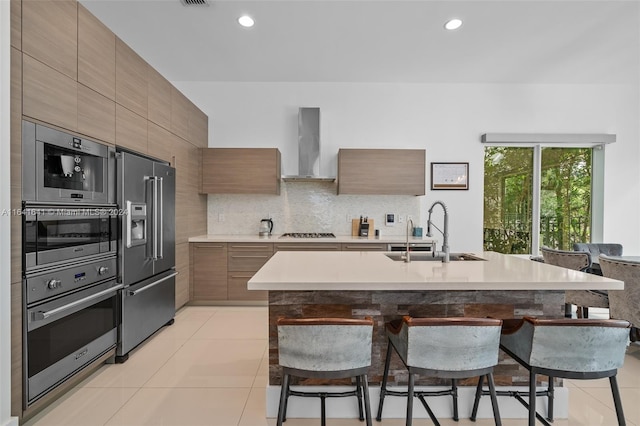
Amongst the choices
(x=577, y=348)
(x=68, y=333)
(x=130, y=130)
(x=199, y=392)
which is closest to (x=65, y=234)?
(x=68, y=333)

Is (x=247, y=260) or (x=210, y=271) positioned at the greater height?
(x=247, y=260)

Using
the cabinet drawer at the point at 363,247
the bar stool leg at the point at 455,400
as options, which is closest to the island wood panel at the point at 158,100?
the cabinet drawer at the point at 363,247

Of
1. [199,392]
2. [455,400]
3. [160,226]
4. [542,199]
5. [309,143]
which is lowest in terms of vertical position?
Answer: [199,392]

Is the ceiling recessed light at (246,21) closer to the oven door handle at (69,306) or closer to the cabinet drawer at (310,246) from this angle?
the cabinet drawer at (310,246)

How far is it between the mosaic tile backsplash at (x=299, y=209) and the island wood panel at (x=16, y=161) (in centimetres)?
302

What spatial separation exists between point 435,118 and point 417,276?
3721mm

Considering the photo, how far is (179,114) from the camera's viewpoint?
382 cm

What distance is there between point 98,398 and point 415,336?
2208 mm

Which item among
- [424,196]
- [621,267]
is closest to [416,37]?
[424,196]

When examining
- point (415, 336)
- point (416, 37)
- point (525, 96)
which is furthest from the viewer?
point (525, 96)

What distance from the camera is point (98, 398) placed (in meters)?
2.19

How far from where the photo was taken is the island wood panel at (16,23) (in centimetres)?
175

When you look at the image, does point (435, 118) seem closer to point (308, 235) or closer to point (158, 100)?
point (308, 235)

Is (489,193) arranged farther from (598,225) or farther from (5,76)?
(5,76)
